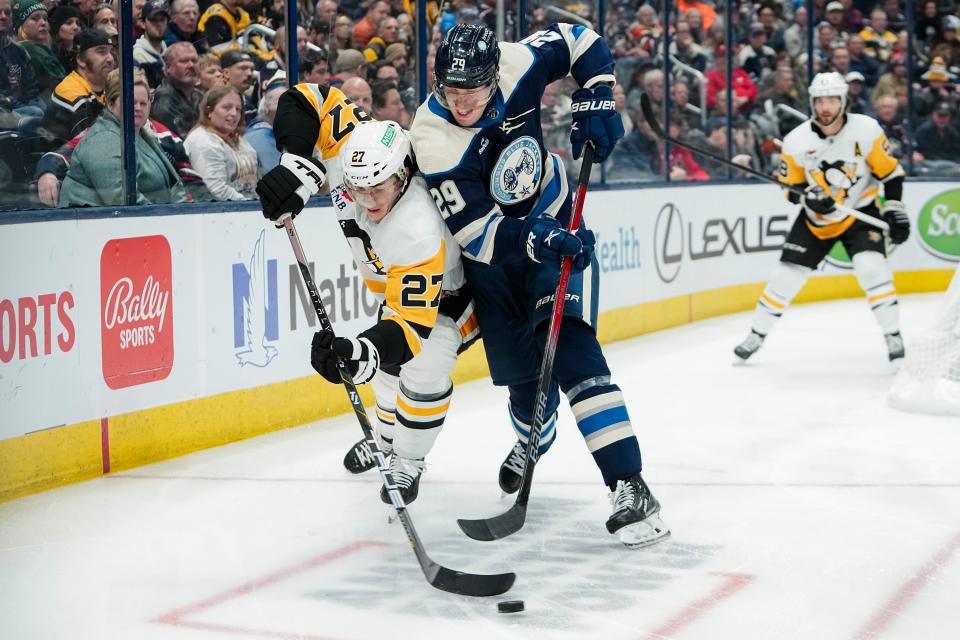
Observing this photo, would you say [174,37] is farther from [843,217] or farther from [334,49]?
[843,217]

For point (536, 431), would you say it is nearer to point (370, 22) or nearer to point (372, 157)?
point (372, 157)

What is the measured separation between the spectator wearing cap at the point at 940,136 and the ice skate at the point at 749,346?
12.3 ft

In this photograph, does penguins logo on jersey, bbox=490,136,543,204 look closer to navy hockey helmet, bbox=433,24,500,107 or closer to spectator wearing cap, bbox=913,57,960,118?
navy hockey helmet, bbox=433,24,500,107

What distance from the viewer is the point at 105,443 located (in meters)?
3.96

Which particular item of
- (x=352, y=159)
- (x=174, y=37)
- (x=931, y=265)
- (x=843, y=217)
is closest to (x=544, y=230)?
(x=352, y=159)

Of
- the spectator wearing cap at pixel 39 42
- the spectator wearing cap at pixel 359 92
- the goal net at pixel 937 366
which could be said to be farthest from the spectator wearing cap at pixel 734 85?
the spectator wearing cap at pixel 39 42

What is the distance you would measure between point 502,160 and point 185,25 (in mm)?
1807

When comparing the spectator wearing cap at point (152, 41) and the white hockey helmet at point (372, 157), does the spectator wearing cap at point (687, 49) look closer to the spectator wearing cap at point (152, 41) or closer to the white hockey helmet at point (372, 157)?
the spectator wearing cap at point (152, 41)

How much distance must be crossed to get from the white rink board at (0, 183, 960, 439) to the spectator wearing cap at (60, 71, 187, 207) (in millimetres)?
125

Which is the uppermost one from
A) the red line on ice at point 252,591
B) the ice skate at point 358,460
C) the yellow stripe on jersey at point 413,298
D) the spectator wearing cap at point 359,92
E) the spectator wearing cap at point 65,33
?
the spectator wearing cap at point 65,33

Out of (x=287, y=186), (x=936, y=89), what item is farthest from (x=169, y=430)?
(x=936, y=89)

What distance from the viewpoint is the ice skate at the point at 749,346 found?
610 cm

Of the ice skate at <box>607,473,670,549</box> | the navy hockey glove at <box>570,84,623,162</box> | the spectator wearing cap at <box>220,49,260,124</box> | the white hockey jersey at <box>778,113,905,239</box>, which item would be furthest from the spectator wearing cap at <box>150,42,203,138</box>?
the white hockey jersey at <box>778,113,905,239</box>

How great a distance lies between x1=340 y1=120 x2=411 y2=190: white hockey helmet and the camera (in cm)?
282
